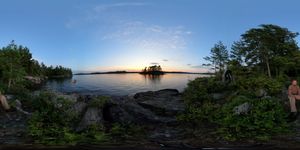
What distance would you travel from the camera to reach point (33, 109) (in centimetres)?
1944

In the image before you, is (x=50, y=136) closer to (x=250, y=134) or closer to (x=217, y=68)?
(x=250, y=134)

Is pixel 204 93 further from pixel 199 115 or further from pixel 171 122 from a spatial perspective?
pixel 171 122

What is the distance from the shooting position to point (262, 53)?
122ft

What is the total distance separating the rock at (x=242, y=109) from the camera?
16.4 m

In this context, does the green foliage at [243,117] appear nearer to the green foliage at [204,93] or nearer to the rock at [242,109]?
the green foliage at [204,93]

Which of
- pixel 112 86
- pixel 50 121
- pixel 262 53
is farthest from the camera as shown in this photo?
pixel 112 86

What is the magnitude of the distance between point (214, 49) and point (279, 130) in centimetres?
2215

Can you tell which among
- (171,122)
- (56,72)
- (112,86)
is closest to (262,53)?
(171,122)

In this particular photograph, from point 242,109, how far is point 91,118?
28.0 feet

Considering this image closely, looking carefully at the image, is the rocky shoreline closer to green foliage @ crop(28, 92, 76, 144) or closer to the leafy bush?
green foliage @ crop(28, 92, 76, 144)

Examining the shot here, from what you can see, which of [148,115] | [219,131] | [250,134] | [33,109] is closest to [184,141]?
[219,131]

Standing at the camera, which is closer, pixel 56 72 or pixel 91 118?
pixel 91 118

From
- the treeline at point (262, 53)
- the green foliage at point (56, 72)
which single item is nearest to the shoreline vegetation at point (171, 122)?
the treeline at point (262, 53)

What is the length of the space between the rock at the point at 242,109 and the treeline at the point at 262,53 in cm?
1860
